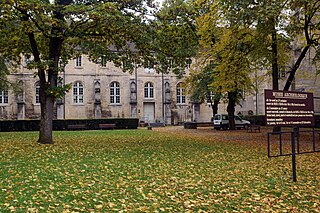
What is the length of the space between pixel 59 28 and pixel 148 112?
32598mm

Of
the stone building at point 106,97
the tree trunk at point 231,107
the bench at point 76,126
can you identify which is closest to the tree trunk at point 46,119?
the bench at point 76,126

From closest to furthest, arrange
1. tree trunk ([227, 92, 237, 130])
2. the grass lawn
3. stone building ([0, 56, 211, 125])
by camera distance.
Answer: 1. the grass lawn
2. tree trunk ([227, 92, 237, 130])
3. stone building ([0, 56, 211, 125])

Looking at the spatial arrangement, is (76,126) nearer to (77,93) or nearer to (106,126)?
(106,126)

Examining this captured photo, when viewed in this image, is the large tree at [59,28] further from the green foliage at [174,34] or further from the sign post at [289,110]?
the sign post at [289,110]

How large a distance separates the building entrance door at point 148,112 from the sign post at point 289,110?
38739mm

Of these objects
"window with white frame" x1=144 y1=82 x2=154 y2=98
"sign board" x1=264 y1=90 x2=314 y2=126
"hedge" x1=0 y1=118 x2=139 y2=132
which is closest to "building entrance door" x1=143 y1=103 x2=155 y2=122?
"window with white frame" x1=144 y1=82 x2=154 y2=98

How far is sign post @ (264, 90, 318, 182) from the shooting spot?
791 centimetres

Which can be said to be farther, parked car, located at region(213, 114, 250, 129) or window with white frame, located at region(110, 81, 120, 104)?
window with white frame, located at region(110, 81, 120, 104)

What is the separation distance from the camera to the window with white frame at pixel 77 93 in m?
44.8

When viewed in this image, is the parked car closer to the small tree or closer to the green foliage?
the small tree

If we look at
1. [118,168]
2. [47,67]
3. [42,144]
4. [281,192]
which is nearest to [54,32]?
[47,67]

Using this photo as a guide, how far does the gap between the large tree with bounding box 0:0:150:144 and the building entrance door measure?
1147 inches

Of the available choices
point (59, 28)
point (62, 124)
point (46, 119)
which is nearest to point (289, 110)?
point (59, 28)

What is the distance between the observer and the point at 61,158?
11516mm
